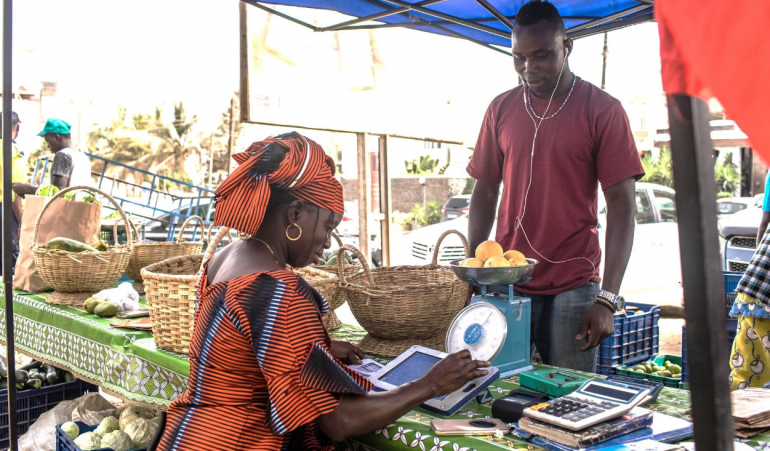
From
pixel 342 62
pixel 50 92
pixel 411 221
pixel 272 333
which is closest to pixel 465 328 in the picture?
pixel 272 333

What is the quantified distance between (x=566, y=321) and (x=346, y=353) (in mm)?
862

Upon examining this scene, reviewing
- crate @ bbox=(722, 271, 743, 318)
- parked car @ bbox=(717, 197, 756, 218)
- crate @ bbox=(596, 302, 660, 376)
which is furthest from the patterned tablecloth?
parked car @ bbox=(717, 197, 756, 218)

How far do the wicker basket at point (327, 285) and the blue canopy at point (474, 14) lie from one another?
1.79 meters

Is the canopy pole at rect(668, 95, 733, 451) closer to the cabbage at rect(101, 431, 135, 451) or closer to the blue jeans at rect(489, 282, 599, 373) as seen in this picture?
the blue jeans at rect(489, 282, 599, 373)

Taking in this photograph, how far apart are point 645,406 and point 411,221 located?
2267 cm

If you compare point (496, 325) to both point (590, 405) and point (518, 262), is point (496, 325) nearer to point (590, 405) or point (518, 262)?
point (518, 262)

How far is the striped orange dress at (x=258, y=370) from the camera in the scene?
1432 millimetres

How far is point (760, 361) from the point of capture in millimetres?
2549

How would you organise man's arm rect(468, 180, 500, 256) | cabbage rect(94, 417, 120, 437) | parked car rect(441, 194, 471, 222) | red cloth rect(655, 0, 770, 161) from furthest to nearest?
parked car rect(441, 194, 471, 222) → man's arm rect(468, 180, 500, 256) → cabbage rect(94, 417, 120, 437) → red cloth rect(655, 0, 770, 161)

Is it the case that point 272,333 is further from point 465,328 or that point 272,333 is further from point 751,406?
point 751,406

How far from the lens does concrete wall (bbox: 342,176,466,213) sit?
24.8m

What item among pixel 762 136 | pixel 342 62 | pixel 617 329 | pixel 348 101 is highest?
pixel 342 62

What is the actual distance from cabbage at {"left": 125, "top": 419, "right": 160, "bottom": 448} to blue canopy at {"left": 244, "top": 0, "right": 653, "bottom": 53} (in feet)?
8.20

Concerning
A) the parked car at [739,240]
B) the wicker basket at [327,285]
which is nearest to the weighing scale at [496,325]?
the wicker basket at [327,285]
